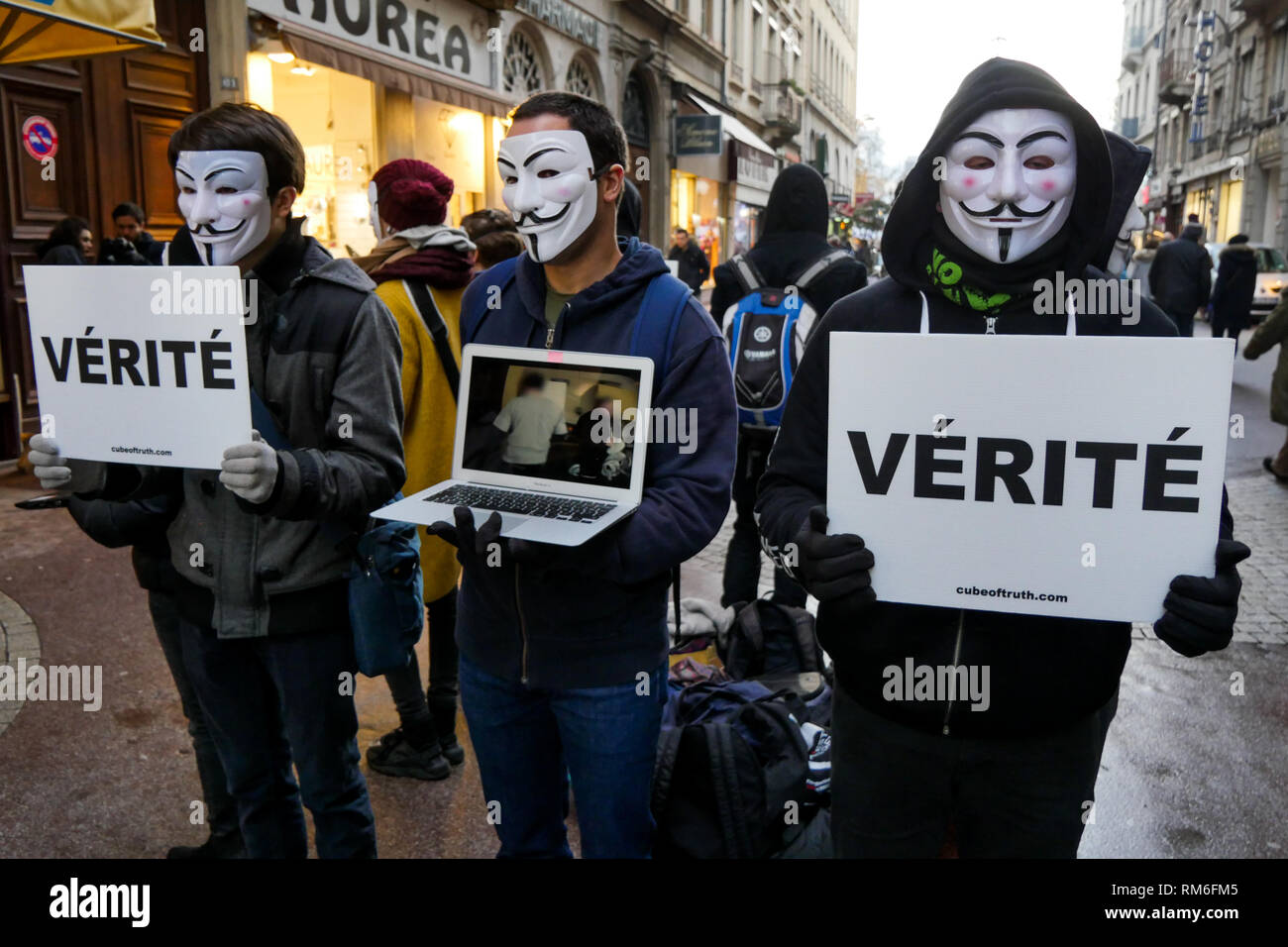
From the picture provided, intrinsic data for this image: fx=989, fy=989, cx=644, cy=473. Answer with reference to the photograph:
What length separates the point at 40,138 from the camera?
733 centimetres

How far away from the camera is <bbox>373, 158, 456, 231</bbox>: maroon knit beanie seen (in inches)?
145

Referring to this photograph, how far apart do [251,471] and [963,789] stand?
156cm

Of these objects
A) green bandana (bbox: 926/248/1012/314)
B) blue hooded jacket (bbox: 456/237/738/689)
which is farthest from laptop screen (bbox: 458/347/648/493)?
green bandana (bbox: 926/248/1012/314)

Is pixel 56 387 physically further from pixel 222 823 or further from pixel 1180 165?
pixel 1180 165

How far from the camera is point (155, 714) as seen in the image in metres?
4.04

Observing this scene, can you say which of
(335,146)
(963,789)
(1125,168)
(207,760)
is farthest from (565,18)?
(963,789)

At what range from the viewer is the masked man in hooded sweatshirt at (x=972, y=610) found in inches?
72.1

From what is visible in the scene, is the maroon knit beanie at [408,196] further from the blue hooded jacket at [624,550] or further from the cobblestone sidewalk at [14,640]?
the cobblestone sidewalk at [14,640]

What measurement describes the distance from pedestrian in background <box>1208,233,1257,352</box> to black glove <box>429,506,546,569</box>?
Result: 15013 mm

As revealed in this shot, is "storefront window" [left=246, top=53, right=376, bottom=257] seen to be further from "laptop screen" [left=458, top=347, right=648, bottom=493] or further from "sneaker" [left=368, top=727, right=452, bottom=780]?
"laptop screen" [left=458, top=347, right=648, bottom=493]

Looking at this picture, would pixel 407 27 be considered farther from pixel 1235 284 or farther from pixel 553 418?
pixel 1235 284

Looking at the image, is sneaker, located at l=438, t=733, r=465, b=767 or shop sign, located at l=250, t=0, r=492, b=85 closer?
sneaker, located at l=438, t=733, r=465, b=767
